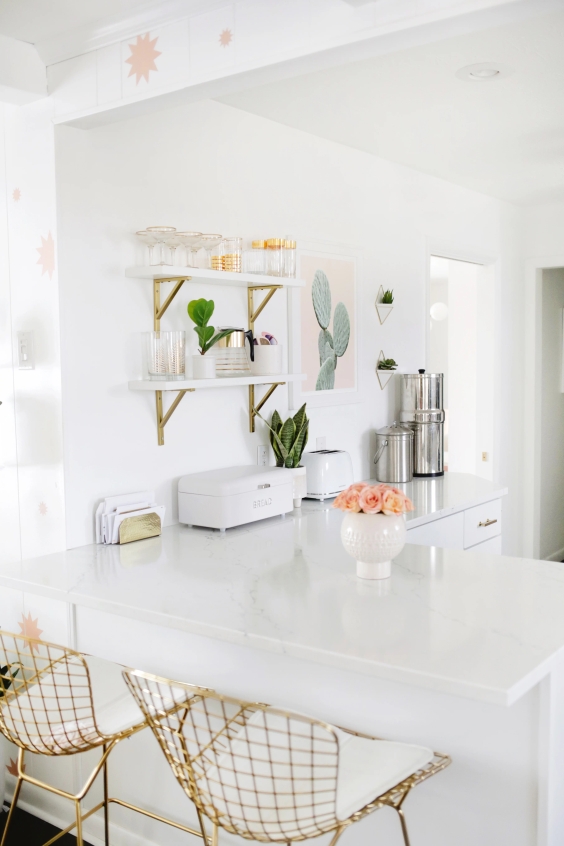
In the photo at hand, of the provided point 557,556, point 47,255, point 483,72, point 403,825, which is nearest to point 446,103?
point 483,72

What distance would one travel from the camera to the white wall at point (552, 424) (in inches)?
222

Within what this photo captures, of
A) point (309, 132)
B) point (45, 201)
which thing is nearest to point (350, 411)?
point (309, 132)

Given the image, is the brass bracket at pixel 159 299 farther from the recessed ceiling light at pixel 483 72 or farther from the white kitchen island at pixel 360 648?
the recessed ceiling light at pixel 483 72

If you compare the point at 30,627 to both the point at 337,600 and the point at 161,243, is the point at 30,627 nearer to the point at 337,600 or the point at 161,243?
the point at 337,600

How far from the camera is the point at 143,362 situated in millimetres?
2744

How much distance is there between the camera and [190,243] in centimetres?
270

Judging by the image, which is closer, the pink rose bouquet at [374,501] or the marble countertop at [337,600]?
the marble countertop at [337,600]

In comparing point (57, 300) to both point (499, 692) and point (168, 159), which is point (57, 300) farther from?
point (499, 692)

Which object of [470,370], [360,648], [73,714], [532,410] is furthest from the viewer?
[532,410]

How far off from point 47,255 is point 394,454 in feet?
6.33

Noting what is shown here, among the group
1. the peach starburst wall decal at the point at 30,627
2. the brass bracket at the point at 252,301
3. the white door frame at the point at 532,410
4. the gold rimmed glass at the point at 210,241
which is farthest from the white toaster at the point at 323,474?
the white door frame at the point at 532,410

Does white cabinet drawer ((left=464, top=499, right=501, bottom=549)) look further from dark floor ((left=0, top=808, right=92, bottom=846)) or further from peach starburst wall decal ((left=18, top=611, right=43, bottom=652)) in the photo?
dark floor ((left=0, top=808, right=92, bottom=846))

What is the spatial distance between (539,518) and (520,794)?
408 centimetres

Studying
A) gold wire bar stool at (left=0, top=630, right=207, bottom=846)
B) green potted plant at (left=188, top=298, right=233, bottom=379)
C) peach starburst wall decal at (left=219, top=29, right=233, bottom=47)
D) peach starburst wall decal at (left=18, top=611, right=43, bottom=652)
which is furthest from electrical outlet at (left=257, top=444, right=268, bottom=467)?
peach starburst wall decal at (left=219, top=29, right=233, bottom=47)
